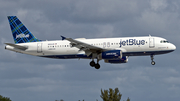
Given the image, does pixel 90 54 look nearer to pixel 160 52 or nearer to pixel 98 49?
pixel 98 49

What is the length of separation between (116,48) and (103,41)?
316 centimetres

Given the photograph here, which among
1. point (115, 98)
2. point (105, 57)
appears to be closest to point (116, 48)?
point (105, 57)

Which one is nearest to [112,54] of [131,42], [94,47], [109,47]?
[109,47]

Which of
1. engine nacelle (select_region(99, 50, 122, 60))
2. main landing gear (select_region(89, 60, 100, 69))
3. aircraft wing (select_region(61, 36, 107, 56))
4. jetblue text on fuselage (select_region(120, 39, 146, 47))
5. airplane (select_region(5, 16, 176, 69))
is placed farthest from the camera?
main landing gear (select_region(89, 60, 100, 69))

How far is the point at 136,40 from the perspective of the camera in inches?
3216

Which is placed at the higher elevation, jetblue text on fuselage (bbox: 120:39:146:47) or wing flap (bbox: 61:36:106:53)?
jetblue text on fuselage (bbox: 120:39:146:47)

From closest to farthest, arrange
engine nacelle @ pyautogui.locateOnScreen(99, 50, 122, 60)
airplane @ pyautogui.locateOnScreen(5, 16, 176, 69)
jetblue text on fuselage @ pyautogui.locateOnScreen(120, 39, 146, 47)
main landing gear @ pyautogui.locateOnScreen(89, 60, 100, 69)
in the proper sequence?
engine nacelle @ pyautogui.locateOnScreen(99, 50, 122, 60) → airplane @ pyautogui.locateOnScreen(5, 16, 176, 69) → jetblue text on fuselage @ pyautogui.locateOnScreen(120, 39, 146, 47) → main landing gear @ pyautogui.locateOnScreen(89, 60, 100, 69)

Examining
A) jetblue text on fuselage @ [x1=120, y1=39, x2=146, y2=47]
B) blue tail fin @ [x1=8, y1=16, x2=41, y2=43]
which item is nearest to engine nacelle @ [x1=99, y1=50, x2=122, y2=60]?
jetblue text on fuselage @ [x1=120, y1=39, x2=146, y2=47]

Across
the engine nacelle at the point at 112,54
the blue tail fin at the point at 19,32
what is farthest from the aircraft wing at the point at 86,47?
the blue tail fin at the point at 19,32

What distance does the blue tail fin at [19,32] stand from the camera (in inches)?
3551

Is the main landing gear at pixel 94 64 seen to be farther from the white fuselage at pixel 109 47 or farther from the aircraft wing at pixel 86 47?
the aircraft wing at pixel 86 47

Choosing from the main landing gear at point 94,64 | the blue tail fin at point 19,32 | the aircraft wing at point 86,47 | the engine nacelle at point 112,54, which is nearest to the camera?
the aircraft wing at point 86,47

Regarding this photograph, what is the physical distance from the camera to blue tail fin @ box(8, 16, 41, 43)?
9019 centimetres

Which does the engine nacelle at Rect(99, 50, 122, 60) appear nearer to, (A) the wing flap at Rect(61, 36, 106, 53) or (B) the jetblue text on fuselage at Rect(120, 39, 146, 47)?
(A) the wing flap at Rect(61, 36, 106, 53)
